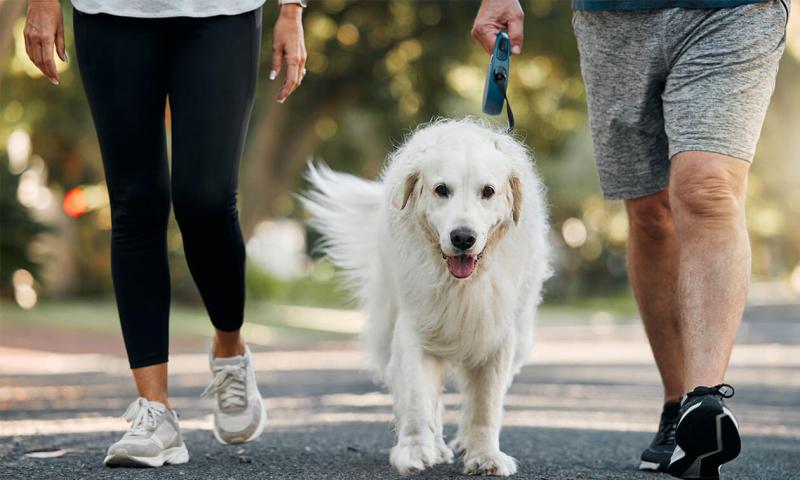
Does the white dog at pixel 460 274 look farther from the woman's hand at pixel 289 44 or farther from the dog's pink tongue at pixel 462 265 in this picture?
the woman's hand at pixel 289 44

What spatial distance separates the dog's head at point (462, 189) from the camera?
4.05 meters

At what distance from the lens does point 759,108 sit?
3.83 m

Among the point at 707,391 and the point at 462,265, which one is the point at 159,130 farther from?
the point at 707,391

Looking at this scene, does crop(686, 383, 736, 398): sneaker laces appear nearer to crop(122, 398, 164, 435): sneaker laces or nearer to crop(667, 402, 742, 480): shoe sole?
crop(667, 402, 742, 480): shoe sole

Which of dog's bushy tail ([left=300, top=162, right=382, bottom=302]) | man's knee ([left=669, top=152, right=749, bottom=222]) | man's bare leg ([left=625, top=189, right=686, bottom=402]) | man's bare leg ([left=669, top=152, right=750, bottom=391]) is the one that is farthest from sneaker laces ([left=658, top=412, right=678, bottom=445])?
dog's bushy tail ([left=300, top=162, right=382, bottom=302])

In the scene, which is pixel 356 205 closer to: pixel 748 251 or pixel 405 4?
pixel 748 251

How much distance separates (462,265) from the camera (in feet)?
13.4

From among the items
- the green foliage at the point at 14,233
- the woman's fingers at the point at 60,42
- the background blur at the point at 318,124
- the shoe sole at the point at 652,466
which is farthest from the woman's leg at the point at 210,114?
the green foliage at the point at 14,233

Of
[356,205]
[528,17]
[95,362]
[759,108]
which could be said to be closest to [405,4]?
[528,17]

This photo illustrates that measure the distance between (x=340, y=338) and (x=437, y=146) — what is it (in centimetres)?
1295

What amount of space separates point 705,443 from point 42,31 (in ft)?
8.47

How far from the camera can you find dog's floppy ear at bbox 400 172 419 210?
4296 millimetres

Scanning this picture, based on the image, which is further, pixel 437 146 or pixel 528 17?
pixel 528 17

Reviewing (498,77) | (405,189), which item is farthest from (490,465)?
(498,77)
